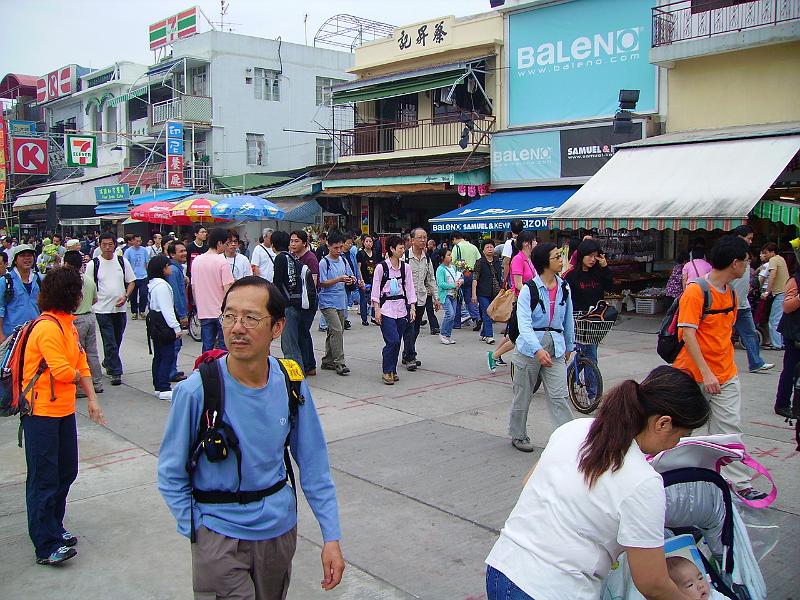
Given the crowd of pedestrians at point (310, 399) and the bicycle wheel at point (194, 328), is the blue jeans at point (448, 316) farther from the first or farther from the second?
the bicycle wheel at point (194, 328)

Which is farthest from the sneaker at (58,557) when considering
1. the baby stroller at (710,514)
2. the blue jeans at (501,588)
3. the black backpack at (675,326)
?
the black backpack at (675,326)

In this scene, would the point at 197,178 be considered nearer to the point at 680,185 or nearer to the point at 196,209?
the point at 196,209

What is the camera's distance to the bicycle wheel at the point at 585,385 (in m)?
7.54

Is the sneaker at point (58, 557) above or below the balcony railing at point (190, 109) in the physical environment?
below

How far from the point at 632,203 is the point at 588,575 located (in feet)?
39.9

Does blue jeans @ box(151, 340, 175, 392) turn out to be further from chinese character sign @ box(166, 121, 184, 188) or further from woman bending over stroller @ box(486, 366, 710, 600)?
chinese character sign @ box(166, 121, 184, 188)

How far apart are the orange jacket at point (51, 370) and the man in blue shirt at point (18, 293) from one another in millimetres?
2608

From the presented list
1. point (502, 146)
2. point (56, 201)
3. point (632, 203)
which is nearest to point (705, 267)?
point (632, 203)

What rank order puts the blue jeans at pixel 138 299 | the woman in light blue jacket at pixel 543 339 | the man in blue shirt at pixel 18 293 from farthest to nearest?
the blue jeans at pixel 138 299 < the man in blue shirt at pixel 18 293 < the woman in light blue jacket at pixel 543 339

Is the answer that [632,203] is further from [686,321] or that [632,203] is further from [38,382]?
[38,382]

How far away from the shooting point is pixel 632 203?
44.6 ft

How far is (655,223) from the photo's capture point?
42.6 feet

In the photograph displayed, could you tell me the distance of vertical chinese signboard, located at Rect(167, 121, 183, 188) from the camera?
29.5m

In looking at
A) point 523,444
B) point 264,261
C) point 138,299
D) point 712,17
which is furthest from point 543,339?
point 712,17
